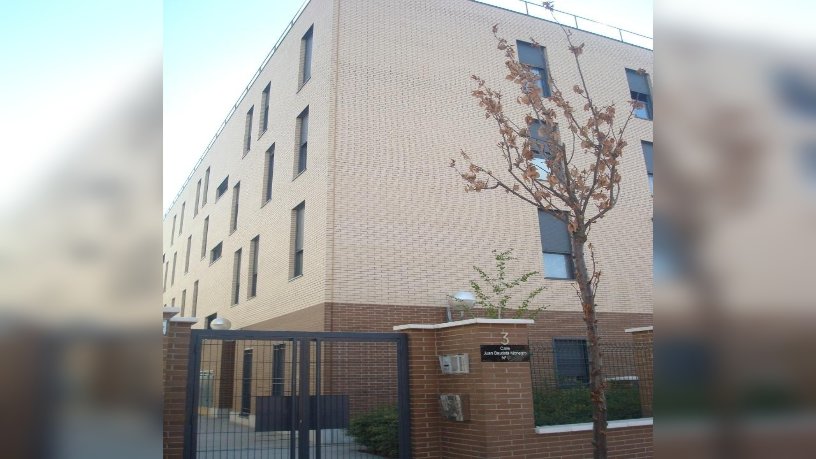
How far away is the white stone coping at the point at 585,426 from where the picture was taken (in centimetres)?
859

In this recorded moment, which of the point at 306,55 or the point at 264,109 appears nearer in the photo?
the point at 306,55

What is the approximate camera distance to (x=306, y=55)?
1802 cm

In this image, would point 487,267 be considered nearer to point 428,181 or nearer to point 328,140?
point 428,181

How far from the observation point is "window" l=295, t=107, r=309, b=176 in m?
16.7

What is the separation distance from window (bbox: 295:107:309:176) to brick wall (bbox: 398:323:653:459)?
357 inches

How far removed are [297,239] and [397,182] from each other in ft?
11.0

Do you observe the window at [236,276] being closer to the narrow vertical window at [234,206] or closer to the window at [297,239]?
the narrow vertical window at [234,206]

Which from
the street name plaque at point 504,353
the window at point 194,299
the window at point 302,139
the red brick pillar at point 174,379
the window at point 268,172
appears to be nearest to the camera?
the red brick pillar at point 174,379

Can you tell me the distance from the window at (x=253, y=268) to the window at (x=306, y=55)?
18.1ft

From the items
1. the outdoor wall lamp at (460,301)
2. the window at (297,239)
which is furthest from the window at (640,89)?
the window at (297,239)

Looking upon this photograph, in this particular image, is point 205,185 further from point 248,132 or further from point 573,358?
point 573,358

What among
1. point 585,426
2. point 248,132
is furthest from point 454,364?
point 248,132

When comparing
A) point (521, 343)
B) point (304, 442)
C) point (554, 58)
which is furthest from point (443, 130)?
point (304, 442)
